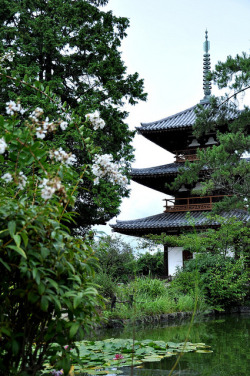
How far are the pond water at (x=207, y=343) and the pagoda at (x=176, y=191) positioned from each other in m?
8.20

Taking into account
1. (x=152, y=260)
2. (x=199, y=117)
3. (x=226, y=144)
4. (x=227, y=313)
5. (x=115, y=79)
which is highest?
(x=115, y=79)

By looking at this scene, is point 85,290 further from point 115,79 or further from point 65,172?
point 115,79

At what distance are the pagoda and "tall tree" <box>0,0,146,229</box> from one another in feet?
6.36

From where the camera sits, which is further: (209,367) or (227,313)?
(227,313)

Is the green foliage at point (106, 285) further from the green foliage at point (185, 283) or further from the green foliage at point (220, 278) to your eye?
the green foliage at point (220, 278)

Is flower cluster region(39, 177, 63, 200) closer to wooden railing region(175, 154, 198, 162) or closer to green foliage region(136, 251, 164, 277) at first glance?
wooden railing region(175, 154, 198, 162)

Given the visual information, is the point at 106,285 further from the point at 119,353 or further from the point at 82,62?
the point at 82,62

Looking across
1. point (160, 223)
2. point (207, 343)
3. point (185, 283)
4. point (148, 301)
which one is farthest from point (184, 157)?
point (207, 343)

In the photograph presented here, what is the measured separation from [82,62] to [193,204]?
701cm

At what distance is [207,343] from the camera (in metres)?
6.31

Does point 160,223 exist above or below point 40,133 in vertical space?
above

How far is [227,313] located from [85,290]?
36.0 feet

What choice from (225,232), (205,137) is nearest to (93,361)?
(225,232)

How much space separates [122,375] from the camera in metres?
4.10
